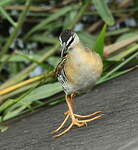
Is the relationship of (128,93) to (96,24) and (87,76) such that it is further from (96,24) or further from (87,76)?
(96,24)

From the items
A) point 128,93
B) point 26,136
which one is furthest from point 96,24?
point 26,136

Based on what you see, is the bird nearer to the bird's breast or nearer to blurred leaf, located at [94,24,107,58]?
the bird's breast

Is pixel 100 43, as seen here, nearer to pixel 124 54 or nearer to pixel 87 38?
pixel 124 54

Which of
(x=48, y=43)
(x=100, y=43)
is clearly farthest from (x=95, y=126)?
(x=48, y=43)

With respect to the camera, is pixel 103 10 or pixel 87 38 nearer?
pixel 103 10

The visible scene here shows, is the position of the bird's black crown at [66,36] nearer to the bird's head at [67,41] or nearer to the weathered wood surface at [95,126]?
the bird's head at [67,41]

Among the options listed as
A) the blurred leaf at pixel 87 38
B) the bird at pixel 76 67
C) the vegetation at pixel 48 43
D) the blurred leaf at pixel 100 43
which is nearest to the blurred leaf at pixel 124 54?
the vegetation at pixel 48 43
